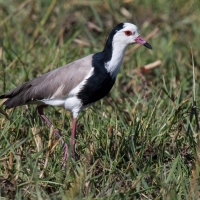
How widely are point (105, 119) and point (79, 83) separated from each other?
444 mm

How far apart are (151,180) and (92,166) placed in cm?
46

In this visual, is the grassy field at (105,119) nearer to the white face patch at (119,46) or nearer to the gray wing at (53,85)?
the gray wing at (53,85)

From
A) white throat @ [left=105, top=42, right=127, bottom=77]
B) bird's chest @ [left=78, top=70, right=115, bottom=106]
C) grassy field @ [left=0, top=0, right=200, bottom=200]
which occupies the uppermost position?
white throat @ [left=105, top=42, right=127, bottom=77]

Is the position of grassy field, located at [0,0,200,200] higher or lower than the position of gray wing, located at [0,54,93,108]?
lower

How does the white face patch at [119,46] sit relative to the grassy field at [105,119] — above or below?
above

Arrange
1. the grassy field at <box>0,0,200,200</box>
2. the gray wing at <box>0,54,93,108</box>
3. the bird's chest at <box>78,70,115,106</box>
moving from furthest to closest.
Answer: the gray wing at <box>0,54,93,108</box> → the bird's chest at <box>78,70,115,106</box> → the grassy field at <box>0,0,200,200</box>

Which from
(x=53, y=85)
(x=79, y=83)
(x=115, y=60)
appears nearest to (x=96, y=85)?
(x=79, y=83)

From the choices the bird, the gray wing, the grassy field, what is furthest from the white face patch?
the grassy field

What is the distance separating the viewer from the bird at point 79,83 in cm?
478

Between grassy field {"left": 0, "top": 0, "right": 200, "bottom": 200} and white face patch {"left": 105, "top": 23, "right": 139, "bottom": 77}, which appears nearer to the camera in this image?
grassy field {"left": 0, "top": 0, "right": 200, "bottom": 200}

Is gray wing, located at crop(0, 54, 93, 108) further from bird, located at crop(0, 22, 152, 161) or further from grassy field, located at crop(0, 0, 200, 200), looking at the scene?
grassy field, located at crop(0, 0, 200, 200)

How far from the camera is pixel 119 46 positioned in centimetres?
494

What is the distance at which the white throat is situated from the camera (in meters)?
4.82

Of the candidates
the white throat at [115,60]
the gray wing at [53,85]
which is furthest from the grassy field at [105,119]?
the white throat at [115,60]
